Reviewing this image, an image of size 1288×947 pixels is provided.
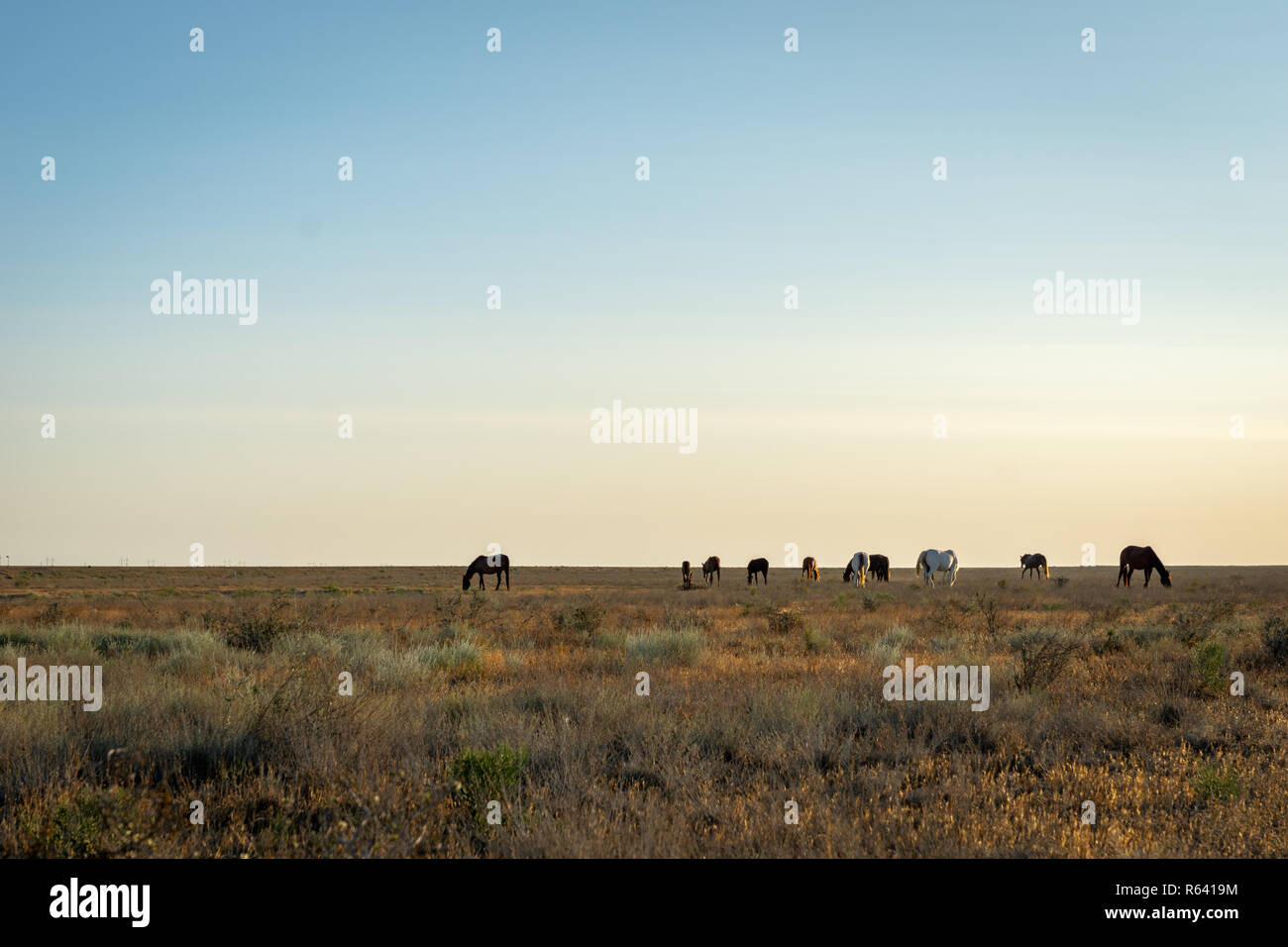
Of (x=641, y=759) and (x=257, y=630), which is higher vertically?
(x=257, y=630)

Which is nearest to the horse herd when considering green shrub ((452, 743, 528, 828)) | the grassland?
the grassland

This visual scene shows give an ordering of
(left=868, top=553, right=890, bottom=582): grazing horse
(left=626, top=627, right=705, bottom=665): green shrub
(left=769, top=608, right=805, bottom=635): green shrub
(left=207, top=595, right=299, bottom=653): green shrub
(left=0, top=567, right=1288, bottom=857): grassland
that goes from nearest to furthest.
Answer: (left=0, top=567, right=1288, bottom=857): grassland < (left=626, top=627, right=705, bottom=665): green shrub < (left=207, top=595, right=299, bottom=653): green shrub < (left=769, top=608, right=805, bottom=635): green shrub < (left=868, top=553, right=890, bottom=582): grazing horse

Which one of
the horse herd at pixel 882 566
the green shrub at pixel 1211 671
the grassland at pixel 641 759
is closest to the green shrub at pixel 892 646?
the grassland at pixel 641 759

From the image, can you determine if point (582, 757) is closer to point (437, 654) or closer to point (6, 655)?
point (437, 654)

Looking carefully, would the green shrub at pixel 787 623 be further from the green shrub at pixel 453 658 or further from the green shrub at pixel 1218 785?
the green shrub at pixel 1218 785

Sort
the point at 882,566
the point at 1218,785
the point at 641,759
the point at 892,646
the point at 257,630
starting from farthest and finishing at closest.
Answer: the point at 882,566, the point at 892,646, the point at 257,630, the point at 641,759, the point at 1218,785

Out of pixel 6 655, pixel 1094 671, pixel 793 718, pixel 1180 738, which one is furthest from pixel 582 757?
pixel 6 655

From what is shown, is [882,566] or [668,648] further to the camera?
[882,566]

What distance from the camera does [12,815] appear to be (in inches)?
232

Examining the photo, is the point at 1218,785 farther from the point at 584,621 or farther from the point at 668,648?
the point at 584,621

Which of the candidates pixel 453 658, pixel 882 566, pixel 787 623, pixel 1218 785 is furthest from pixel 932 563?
pixel 1218 785

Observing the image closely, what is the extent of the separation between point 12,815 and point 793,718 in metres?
6.67

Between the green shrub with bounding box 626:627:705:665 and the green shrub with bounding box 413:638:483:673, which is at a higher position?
the green shrub with bounding box 413:638:483:673

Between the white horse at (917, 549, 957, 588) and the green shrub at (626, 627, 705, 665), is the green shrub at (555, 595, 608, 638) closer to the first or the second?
the green shrub at (626, 627, 705, 665)
